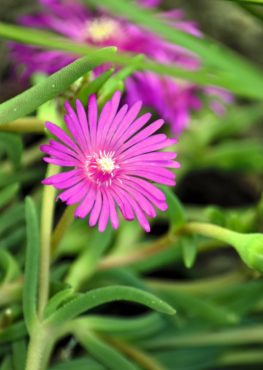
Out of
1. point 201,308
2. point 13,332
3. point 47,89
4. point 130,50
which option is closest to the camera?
point 47,89

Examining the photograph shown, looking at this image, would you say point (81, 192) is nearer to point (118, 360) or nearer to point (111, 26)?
point (118, 360)

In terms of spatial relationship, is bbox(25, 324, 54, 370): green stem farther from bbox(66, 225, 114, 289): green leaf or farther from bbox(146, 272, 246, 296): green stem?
bbox(146, 272, 246, 296): green stem

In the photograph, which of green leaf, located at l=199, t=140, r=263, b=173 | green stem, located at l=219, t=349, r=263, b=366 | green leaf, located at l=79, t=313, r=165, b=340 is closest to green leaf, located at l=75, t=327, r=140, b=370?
green leaf, located at l=79, t=313, r=165, b=340

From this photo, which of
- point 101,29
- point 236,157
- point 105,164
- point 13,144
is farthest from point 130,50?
point 105,164

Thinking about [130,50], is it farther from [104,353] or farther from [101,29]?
[104,353]

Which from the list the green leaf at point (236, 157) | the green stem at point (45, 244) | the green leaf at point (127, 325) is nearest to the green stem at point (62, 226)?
the green stem at point (45, 244)

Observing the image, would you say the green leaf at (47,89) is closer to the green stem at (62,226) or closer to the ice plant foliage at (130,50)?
the green stem at (62,226)
